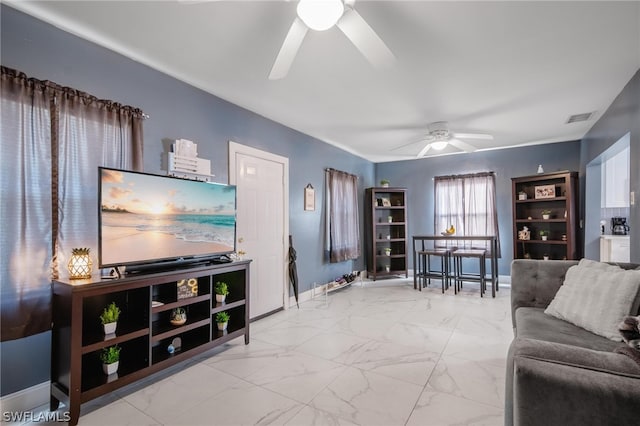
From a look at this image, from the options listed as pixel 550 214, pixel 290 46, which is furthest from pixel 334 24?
pixel 550 214

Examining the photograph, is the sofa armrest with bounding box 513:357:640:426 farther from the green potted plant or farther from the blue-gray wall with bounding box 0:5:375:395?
the blue-gray wall with bounding box 0:5:375:395

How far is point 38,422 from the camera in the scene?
1852 millimetres

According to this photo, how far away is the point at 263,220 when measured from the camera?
12.5ft

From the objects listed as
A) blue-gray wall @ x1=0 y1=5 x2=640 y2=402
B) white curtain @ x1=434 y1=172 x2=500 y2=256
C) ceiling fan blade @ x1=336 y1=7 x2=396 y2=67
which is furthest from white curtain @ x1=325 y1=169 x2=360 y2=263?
ceiling fan blade @ x1=336 y1=7 x2=396 y2=67

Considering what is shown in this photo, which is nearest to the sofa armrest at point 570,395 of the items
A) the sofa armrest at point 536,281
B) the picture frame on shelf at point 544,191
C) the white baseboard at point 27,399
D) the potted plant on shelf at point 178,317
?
the sofa armrest at point 536,281

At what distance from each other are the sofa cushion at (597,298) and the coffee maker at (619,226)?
4.25m

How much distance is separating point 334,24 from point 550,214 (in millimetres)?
5235

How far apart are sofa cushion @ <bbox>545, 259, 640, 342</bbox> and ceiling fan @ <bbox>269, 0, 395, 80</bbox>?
2.00 metres

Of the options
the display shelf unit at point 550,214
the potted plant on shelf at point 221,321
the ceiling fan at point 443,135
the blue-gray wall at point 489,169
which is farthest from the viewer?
the blue-gray wall at point 489,169

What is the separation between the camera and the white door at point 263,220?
3.50 m

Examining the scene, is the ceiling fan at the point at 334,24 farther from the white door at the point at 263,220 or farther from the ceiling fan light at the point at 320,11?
the white door at the point at 263,220

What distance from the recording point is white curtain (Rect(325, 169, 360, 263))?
5043mm

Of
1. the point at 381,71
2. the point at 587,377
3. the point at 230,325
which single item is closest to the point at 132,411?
the point at 230,325

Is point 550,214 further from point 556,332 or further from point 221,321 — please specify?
Answer: point 221,321
